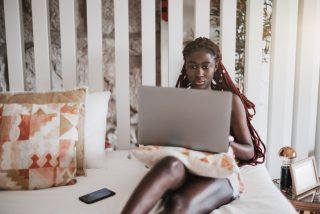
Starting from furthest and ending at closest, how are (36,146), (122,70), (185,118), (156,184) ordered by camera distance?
1. (122,70)
2. (36,146)
3. (185,118)
4. (156,184)

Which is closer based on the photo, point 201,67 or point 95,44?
point 201,67

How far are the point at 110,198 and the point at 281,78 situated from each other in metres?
1.16

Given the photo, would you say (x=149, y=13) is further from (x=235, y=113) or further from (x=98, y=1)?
(x=235, y=113)

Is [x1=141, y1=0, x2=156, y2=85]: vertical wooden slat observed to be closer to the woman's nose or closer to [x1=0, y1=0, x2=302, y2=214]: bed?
[x1=0, y1=0, x2=302, y2=214]: bed

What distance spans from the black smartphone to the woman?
24 centimetres

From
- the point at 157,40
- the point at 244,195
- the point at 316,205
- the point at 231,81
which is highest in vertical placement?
the point at 157,40

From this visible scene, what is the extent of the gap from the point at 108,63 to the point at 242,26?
2.49 ft

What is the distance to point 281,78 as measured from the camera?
1.88 meters

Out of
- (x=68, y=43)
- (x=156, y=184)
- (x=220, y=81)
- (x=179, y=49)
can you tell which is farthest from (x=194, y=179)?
(x=68, y=43)

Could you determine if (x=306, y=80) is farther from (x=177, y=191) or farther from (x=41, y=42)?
(x=41, y=42)

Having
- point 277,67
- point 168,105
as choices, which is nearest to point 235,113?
point 168,105

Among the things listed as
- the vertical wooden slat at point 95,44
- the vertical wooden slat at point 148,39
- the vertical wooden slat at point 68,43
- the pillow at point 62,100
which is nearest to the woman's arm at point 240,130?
the vertical wooden slat at point 148,39

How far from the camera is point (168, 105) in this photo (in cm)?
120

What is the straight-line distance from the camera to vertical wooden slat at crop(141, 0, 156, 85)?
180cm
